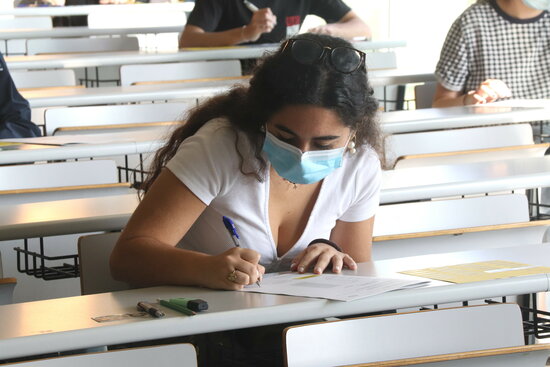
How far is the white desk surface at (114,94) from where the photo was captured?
396cm

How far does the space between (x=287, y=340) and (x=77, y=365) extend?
0.32 meters

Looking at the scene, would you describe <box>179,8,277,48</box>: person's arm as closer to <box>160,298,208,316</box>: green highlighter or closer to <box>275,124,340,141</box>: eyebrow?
<box>275,124,340,141</box>: eyebrow

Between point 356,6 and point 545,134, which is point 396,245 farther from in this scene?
point 356,6

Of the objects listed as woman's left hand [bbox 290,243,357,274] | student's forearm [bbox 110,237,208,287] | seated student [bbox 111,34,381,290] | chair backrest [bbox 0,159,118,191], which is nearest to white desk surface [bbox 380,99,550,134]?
chair backrest [bbox 0,159,118,191]

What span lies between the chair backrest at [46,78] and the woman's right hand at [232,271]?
10.6 feet

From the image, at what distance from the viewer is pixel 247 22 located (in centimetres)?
550

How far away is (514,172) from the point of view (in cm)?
279

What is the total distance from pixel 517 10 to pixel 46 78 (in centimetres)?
225

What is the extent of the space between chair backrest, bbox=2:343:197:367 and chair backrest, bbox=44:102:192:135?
2.42 m

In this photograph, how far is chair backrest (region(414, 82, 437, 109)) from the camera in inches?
182

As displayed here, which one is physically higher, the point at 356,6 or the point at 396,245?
the point at 356,6

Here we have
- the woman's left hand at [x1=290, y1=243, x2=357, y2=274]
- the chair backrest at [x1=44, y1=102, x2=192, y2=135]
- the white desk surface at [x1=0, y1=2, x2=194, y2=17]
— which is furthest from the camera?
the white desk surface at [x1=0, y1=2, x2=194, y2=17]

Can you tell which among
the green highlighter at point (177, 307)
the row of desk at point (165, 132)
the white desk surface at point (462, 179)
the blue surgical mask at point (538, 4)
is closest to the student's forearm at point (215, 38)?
the row of desk at point (165, 132)

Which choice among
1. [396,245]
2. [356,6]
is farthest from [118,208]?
[356,6]
